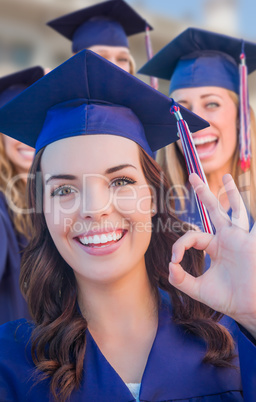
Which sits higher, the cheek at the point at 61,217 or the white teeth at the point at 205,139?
the white teeth at the point at 205,139

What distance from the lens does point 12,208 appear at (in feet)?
8.08

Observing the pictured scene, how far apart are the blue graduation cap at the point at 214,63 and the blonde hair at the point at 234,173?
8 cm

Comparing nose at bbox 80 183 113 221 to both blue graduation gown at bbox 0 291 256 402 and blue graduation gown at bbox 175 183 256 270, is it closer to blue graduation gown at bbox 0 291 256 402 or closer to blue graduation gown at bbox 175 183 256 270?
blue graduation gown at bbox 0 291 256 402

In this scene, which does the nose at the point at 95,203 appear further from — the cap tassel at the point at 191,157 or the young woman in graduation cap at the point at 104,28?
the young woman in graduation cap at the point at 104,28

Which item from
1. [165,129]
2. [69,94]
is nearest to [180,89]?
[165,129]

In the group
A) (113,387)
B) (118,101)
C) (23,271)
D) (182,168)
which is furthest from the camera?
(182,168)

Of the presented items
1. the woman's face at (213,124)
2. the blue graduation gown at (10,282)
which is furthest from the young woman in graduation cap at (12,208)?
the woman's face at (213,124)

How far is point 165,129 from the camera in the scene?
60.0 inches

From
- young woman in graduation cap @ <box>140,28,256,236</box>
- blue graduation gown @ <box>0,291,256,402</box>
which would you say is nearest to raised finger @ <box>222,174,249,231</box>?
blue graduation gown @ <box>0,291,256,402</box>

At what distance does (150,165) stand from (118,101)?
8.3 inches

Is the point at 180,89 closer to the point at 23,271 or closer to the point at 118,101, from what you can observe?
the point at 118,101

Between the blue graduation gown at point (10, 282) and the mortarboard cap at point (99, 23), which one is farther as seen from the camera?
the mortarboard cap at point (99, 23)

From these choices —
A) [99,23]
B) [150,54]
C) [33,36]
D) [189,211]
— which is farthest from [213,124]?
[33,36]

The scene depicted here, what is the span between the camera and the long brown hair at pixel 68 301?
4.47 feet
